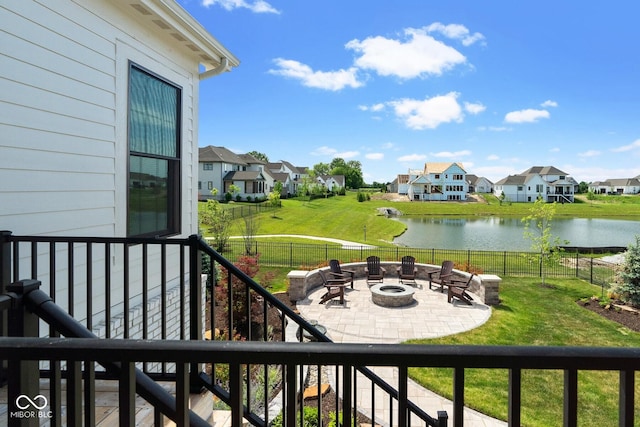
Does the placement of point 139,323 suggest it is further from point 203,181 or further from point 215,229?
point 203,181

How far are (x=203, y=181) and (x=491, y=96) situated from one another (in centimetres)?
3468

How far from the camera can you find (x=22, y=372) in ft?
4.25

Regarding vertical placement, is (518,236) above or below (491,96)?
below

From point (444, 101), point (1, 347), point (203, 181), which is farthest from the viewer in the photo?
point (444, 101)

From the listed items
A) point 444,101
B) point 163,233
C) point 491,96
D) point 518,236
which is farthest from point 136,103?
point 444,101

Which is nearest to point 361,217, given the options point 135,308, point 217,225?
point 217,225

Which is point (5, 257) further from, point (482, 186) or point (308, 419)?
point (482, 186)

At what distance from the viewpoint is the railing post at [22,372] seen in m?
1.27

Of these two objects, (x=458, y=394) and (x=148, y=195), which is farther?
(x=148, y=195)

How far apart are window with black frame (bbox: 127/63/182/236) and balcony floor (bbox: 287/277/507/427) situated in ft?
14.3

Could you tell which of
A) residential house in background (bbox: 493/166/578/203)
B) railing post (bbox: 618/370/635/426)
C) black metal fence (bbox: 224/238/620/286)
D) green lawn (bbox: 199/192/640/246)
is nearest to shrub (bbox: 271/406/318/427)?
railing post (bbox: 618/370/635/426)

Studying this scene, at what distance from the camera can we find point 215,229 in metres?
18.7

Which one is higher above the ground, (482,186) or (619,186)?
(619,186)

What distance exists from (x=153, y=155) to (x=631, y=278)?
13.0 metres
